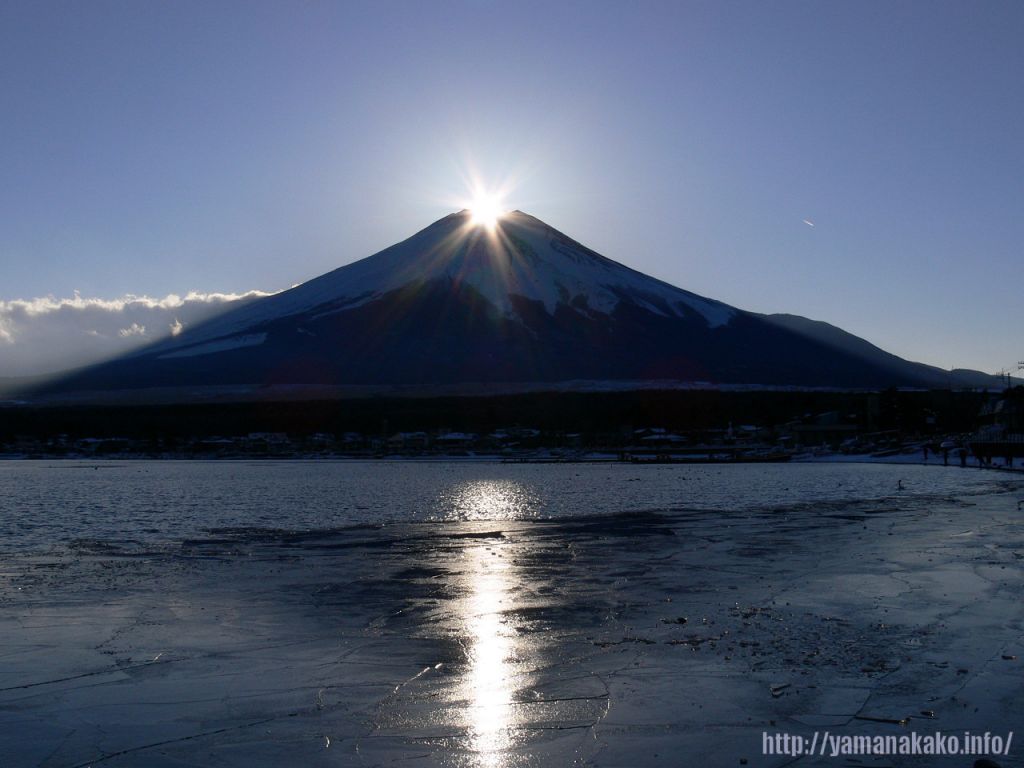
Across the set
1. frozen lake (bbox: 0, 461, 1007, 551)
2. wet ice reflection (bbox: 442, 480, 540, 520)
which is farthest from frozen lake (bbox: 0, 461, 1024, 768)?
wet ice reflection (bbox: 442, 480, 540, 520)

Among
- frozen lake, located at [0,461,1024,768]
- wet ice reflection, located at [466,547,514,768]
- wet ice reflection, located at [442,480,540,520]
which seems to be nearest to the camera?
wet ice reflection, located at [466,547,514,768]

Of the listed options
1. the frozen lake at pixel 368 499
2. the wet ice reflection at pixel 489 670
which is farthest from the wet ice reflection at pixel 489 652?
the frozen lake at pixel 368 499

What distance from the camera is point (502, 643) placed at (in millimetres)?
11859

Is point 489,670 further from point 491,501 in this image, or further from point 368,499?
point 368,499

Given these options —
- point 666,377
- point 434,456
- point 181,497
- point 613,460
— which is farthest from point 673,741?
point 666,377

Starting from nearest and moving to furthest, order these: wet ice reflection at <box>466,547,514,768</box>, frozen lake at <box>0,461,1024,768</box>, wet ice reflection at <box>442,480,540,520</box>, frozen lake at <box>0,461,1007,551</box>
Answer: wet ice reflection at <box>466,547,514,768</box>, frozen lake at <box>0,461,1024,768</box>, frozen lake at <box>0,461,1007,551</box>, wet ice reflection at <box>442,480,540,520</box>

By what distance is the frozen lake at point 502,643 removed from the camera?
8.52 metres

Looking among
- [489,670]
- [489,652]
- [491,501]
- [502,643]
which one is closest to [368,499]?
[491,501]

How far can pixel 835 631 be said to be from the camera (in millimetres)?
12234

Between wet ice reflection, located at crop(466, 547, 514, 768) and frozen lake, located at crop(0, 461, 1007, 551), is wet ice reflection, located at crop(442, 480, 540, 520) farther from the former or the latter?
wet ice reflection, located at crop(466, 547, 514, 768)

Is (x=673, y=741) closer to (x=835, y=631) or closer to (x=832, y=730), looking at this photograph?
(x=832, y=730)

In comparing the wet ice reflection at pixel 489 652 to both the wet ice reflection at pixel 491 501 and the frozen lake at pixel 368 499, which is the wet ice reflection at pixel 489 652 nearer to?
the frozen lake at pixel 368 499

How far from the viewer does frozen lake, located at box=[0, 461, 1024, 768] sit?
8.52 metres

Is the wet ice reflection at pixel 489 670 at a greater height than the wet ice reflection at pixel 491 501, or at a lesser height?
greater
